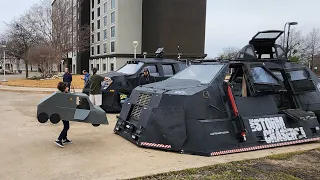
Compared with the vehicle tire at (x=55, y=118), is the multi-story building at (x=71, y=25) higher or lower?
higher

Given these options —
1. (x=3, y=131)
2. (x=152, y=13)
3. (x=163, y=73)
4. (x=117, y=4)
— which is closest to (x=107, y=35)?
(x=117, y=4)

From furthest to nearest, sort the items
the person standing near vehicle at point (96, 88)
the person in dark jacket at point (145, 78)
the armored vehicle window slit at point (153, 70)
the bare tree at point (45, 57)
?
the bare tree at point (45, 57)
the armored vehicle window slit at point (153, 70)
the person in dark jacket at point (145, 78)
the person standing near vehicle at point (96, 88)

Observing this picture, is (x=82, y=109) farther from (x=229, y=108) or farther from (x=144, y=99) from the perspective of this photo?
(x=229, y=108)

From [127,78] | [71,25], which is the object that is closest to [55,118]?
[127,78]

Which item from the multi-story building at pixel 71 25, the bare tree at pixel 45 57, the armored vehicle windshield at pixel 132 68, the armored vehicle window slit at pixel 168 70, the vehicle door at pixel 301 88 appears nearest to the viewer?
the vehicle door at pixel 301 88

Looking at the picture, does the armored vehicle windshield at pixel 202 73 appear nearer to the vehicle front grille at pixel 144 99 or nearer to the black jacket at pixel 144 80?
the vehicle front grille at pixel 144 99

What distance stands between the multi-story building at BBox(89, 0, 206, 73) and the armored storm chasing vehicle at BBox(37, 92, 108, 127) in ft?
121

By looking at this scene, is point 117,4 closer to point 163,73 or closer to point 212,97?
point 163,73

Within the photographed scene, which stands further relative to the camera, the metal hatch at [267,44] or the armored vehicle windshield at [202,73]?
the metal hatch at [267,44]

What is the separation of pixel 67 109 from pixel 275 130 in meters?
4.68

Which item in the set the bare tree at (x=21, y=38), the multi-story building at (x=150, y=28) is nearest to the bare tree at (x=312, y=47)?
the multi-story building at (x=150, y=28)

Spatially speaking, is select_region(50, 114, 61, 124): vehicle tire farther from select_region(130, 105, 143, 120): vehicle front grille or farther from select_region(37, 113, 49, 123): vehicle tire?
select_region(130, 105, 143, 120): vehicle front grille

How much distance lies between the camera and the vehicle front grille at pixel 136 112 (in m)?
7.11

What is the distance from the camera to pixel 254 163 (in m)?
5.80
